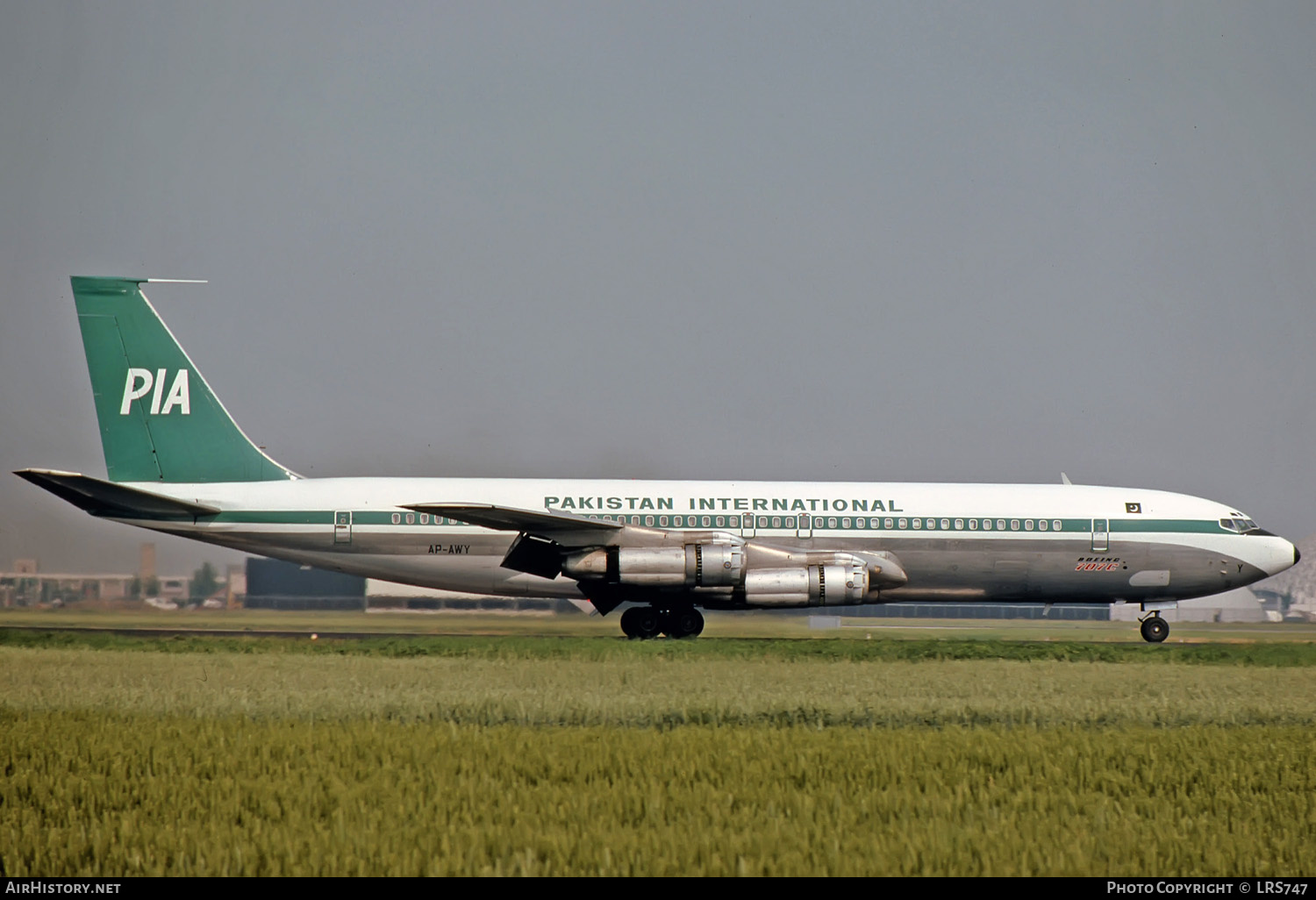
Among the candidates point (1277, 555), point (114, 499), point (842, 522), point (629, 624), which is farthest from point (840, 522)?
point (114, 499)

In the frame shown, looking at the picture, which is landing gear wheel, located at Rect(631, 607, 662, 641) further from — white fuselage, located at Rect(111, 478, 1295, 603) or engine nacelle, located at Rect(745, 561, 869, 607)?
engine nacelle, located at Rect(745, 561, 869, 607)

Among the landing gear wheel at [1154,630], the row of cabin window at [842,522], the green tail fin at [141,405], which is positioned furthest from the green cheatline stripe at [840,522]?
the landing gear wheel at [1154,630]

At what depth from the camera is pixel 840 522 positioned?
2942 cm

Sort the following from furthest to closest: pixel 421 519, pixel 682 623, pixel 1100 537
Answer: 1. pixel 1100 537
2. pixel 682 623
3. pixel 421 519

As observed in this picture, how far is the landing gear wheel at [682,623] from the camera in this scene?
1145 inches

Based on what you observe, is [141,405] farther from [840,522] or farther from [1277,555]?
[1277,555]

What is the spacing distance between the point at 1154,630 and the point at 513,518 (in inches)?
625

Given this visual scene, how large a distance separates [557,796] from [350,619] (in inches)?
1113

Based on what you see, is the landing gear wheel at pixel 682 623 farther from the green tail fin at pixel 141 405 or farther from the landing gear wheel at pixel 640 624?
the green tail fin at pixel 141 405

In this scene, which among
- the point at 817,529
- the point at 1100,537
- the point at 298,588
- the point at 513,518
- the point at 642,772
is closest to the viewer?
the point at 642,772

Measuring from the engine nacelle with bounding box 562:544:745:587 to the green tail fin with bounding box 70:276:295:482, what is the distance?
879 cm


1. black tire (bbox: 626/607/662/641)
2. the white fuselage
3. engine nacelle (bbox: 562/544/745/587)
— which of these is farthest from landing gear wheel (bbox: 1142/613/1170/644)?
black tire (bbox: 626/607/662/641)

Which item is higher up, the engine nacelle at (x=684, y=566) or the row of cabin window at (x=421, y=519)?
the row of cabin window at (x=421, y=519)

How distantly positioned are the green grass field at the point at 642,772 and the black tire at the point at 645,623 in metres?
7.50
